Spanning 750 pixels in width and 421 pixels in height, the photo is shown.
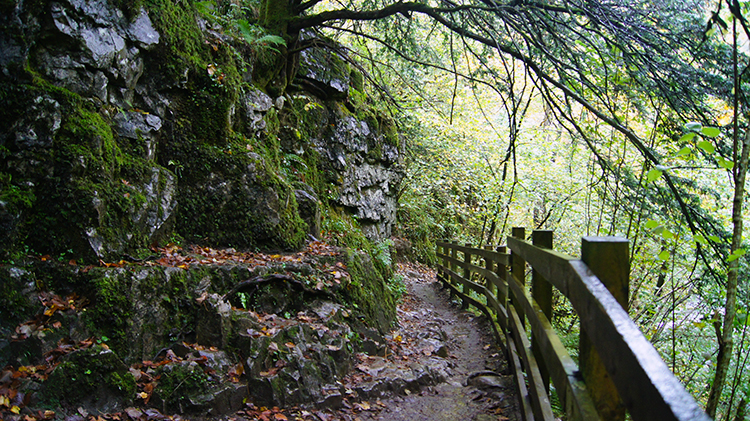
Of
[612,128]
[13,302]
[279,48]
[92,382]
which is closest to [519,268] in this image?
[92,382]

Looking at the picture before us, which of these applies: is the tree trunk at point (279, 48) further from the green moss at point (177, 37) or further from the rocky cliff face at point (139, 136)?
the green moss at point (177, 37)

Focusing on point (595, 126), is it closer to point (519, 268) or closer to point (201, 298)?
point (519, 268)

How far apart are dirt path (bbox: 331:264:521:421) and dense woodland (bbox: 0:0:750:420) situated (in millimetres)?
1660

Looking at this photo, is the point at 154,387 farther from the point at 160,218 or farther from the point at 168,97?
the point at 168,97

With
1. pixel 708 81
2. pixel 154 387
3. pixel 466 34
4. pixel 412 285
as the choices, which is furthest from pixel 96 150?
pixel 412 285

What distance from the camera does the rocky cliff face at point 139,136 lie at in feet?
13.4

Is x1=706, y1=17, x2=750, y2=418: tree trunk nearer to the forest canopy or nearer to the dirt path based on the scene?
the forest canopy

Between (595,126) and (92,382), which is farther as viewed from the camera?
(595,126)

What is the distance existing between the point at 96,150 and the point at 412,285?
876 centimetres

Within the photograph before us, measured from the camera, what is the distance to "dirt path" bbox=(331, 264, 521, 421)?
399cm

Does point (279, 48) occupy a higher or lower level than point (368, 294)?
higher

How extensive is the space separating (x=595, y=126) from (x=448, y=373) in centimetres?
359

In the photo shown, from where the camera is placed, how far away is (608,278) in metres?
1.62

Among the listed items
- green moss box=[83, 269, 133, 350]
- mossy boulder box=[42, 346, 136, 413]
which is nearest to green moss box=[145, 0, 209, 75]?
green moss box=[83, 269, 133, 350]
